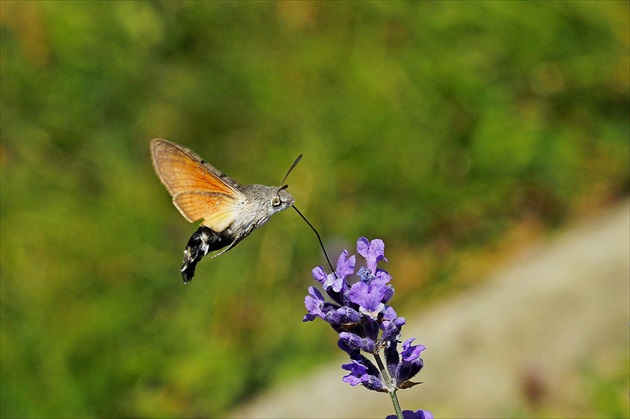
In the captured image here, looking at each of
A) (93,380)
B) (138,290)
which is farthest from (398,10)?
(93,380)

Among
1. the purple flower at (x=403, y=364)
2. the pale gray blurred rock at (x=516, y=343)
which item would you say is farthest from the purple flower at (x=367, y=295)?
the pale gray blurred rock at (x=516, y=343)

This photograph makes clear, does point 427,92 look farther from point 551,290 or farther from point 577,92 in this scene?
point 551,290

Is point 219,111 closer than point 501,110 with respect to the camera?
No

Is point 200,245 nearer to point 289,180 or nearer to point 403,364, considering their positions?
point 403,364

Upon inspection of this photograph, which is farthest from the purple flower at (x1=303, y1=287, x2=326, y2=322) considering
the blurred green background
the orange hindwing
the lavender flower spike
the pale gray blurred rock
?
the blurred green background

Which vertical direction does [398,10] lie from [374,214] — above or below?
above

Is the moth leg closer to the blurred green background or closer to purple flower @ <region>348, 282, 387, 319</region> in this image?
purple flower @ <region>348, 282, 387, 319</region>
